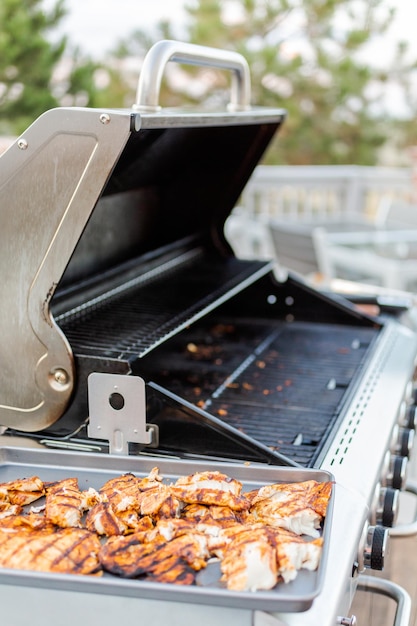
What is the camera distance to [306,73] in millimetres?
11039

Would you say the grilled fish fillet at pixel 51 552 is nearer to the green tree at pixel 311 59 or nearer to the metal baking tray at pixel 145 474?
the metal baking tray at pixel 145 474

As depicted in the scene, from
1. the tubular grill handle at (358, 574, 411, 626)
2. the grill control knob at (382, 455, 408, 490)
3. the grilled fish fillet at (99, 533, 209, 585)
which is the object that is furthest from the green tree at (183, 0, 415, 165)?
the grilled fish fillet at (99, 533, 209, 585)

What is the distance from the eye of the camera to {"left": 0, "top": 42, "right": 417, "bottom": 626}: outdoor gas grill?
3.54ft

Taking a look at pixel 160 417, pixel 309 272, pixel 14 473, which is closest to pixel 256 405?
pixel 160 417

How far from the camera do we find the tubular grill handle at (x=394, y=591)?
129 cm

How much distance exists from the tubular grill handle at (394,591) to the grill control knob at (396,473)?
225 millimetres

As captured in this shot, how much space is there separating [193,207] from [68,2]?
6245mm

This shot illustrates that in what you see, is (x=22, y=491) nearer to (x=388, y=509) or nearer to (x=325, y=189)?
(x=388, y=509)

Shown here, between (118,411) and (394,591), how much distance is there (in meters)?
0.60

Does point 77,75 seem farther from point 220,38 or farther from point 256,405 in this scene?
point 256,405

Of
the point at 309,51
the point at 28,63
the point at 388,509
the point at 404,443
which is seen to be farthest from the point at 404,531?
the point at 309,51

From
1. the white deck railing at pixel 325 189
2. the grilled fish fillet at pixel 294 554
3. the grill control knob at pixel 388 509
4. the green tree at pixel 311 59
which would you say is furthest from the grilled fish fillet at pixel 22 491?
the green tree at pixel 311 59

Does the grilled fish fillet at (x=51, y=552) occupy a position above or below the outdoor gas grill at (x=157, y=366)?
below

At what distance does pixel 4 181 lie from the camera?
4.22 ft
